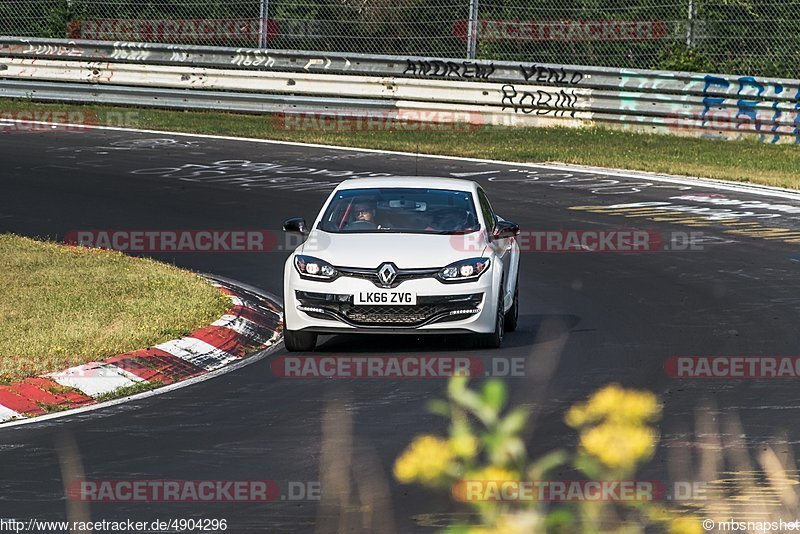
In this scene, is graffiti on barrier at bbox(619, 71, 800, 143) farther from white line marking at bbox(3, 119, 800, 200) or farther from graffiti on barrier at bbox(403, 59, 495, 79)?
white line marking at bbox(3, 119, 800, 200)

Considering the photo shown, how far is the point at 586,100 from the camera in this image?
2655 cm

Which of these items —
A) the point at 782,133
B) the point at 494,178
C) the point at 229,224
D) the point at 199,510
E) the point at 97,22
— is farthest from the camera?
the point at 97,22

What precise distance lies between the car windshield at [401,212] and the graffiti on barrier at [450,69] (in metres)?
14.6

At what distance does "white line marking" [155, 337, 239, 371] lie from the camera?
10914mm

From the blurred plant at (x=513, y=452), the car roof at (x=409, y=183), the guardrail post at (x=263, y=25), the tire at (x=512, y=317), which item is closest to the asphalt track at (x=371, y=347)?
the tire at (x=512, y=317)

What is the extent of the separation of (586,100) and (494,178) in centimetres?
511

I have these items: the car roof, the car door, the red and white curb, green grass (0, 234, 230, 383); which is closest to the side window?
the car door

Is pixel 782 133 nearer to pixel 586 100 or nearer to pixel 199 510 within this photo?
pixel 586 100

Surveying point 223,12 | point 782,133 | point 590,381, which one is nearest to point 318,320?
point 590,381

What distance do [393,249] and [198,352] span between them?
5.53 ft

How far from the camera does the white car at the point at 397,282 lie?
36.4 feet

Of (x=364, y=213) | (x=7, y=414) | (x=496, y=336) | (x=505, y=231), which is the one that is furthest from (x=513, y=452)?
(x=364, y=213)

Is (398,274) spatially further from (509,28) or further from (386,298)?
(509,28)

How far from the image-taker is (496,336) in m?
11.4
